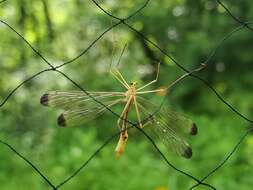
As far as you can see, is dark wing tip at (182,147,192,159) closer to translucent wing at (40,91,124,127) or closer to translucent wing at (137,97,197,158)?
translucent wing at (137,97,197,158)

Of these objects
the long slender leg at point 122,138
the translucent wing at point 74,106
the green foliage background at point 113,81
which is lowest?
the green foliage background at point 113,81

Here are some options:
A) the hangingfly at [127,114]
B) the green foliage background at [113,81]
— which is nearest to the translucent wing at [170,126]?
the hangingfly at [127,114]

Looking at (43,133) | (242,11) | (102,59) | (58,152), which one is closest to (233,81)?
(242,11)

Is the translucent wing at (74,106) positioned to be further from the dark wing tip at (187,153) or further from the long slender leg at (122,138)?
the dark wing tip at (187,153)

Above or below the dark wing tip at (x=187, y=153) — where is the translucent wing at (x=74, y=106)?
above

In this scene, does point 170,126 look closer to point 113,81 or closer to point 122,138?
point 122,138

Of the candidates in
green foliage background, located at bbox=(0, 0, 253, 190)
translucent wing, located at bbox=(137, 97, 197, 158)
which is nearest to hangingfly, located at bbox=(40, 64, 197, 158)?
translucent wing, located at bbox=(137, 97, 197, 158)
